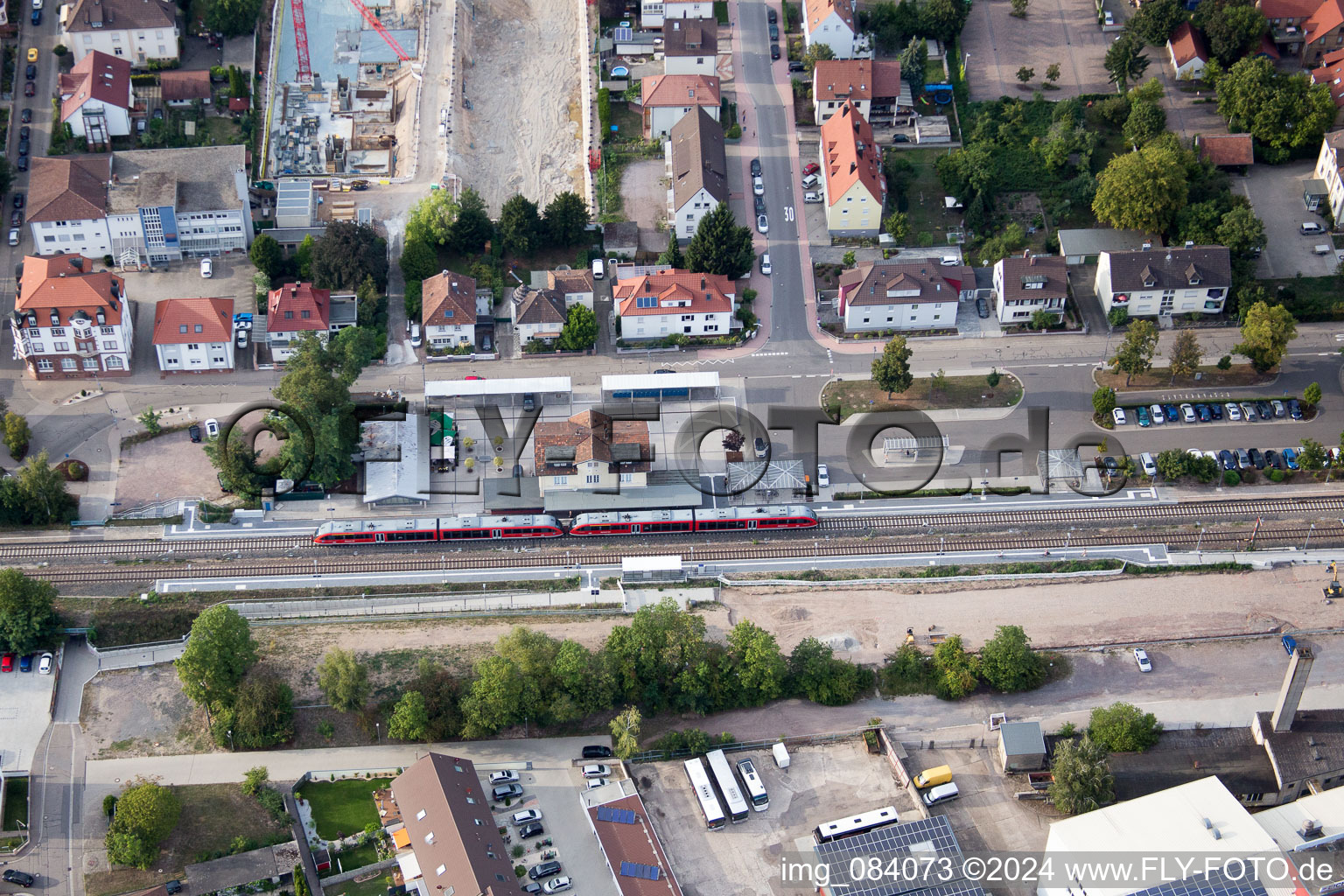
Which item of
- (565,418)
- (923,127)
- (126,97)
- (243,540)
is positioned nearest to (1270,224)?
(923,127)

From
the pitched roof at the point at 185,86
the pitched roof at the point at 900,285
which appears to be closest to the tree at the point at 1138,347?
the pitched roof at the point at 900,285

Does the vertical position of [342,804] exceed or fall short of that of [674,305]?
it falls short

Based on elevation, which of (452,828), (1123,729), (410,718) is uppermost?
(410,718)

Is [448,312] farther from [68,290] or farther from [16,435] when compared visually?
[16,435]

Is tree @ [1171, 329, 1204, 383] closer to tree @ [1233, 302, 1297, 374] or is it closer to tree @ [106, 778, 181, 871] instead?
tree @ [1233, 302, 1297, 374]

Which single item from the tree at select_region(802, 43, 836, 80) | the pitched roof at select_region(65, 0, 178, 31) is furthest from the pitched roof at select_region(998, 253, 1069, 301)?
the pitched roof at select_region(65, 0, 178, 31)

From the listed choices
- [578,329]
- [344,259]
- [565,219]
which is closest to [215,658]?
[344,259]
